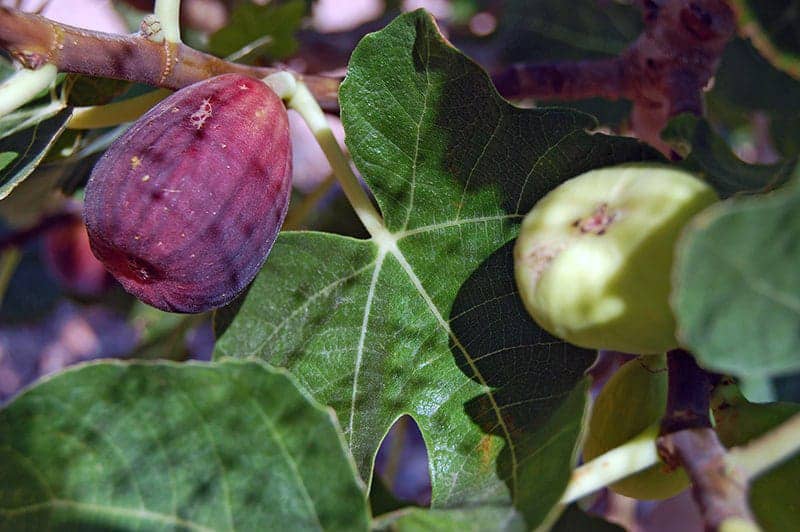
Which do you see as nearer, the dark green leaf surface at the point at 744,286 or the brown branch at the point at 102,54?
the dark green leaf surface at the point at 744,286

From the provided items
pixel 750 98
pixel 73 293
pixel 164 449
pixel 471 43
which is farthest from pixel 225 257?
pixel 471 43

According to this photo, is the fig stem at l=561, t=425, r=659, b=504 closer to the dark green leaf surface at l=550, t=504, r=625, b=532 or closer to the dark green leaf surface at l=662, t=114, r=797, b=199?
the dark green leaf surface at l=662, t=114, r=797, b=199

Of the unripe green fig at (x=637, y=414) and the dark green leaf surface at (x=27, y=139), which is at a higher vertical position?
the dark green leaf surface at (x=27, y=139)

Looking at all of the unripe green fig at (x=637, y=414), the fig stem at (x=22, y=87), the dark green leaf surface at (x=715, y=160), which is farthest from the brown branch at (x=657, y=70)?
the fig stem at (x=22, y=87)

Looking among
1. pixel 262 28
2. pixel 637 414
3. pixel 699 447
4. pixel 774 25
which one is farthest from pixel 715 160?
pixel 262 28

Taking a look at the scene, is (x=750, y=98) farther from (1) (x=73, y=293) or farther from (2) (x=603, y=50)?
(1) (x=73, y=293)

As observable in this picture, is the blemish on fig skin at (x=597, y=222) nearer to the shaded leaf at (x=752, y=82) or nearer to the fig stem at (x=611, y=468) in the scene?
the fig stem at (x=611, y=468)
